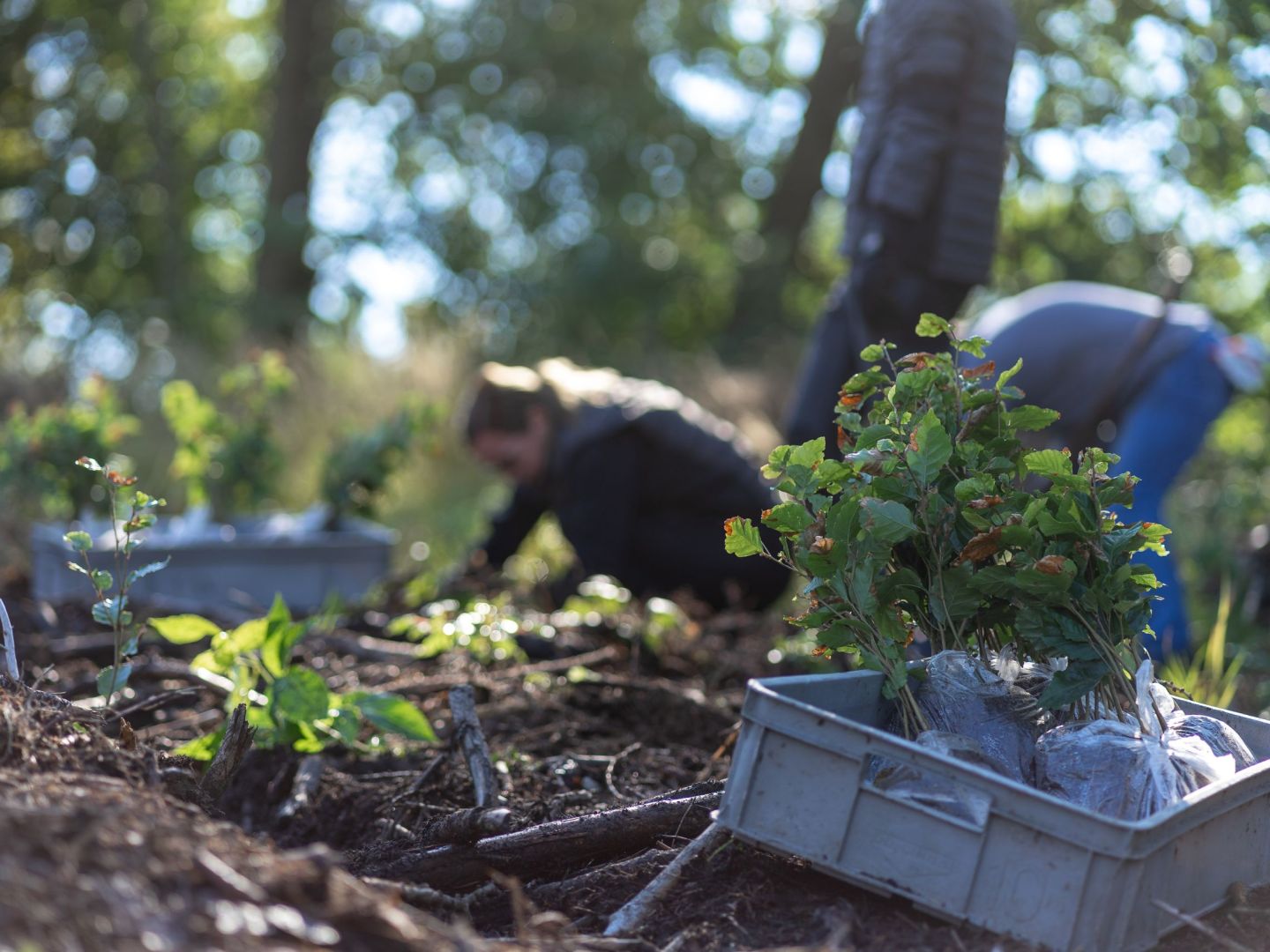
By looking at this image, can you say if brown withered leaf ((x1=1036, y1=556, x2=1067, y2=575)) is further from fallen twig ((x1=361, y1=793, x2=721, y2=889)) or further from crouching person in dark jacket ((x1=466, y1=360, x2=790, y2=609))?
crouching person in dark jacket ((x1=466, y1=360, x2=790, y2=609))

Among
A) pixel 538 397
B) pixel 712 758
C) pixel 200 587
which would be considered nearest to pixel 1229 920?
pixel 712 758

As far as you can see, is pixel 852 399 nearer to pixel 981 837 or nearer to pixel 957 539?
pixel 957 539

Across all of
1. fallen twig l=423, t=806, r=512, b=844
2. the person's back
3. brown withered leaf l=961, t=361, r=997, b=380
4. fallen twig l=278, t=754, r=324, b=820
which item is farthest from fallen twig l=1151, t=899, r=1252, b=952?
the person's back

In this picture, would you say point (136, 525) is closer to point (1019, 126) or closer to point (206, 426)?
point (206, 426)

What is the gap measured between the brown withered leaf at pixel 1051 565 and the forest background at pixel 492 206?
4401 mm

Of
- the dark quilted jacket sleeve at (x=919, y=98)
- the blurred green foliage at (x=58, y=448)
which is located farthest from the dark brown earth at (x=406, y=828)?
the dark quilted jacket sleeve at (x=919, y=98)

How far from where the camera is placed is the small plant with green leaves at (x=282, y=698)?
7.14 feet

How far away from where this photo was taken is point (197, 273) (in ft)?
59.1

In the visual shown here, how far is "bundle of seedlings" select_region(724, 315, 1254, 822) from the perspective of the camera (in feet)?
6.32

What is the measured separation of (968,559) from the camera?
1.96 metres

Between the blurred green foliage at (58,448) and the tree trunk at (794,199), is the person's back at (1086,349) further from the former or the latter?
the tree trunk at (794,199)

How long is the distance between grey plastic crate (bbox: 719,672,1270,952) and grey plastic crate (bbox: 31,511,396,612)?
2920 millimetres

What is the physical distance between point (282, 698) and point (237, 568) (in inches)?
104

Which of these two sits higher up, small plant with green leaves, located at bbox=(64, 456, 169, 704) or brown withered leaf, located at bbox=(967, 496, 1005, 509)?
brown withered leaf, located at bbox=(967, 496, 1005, 509)
